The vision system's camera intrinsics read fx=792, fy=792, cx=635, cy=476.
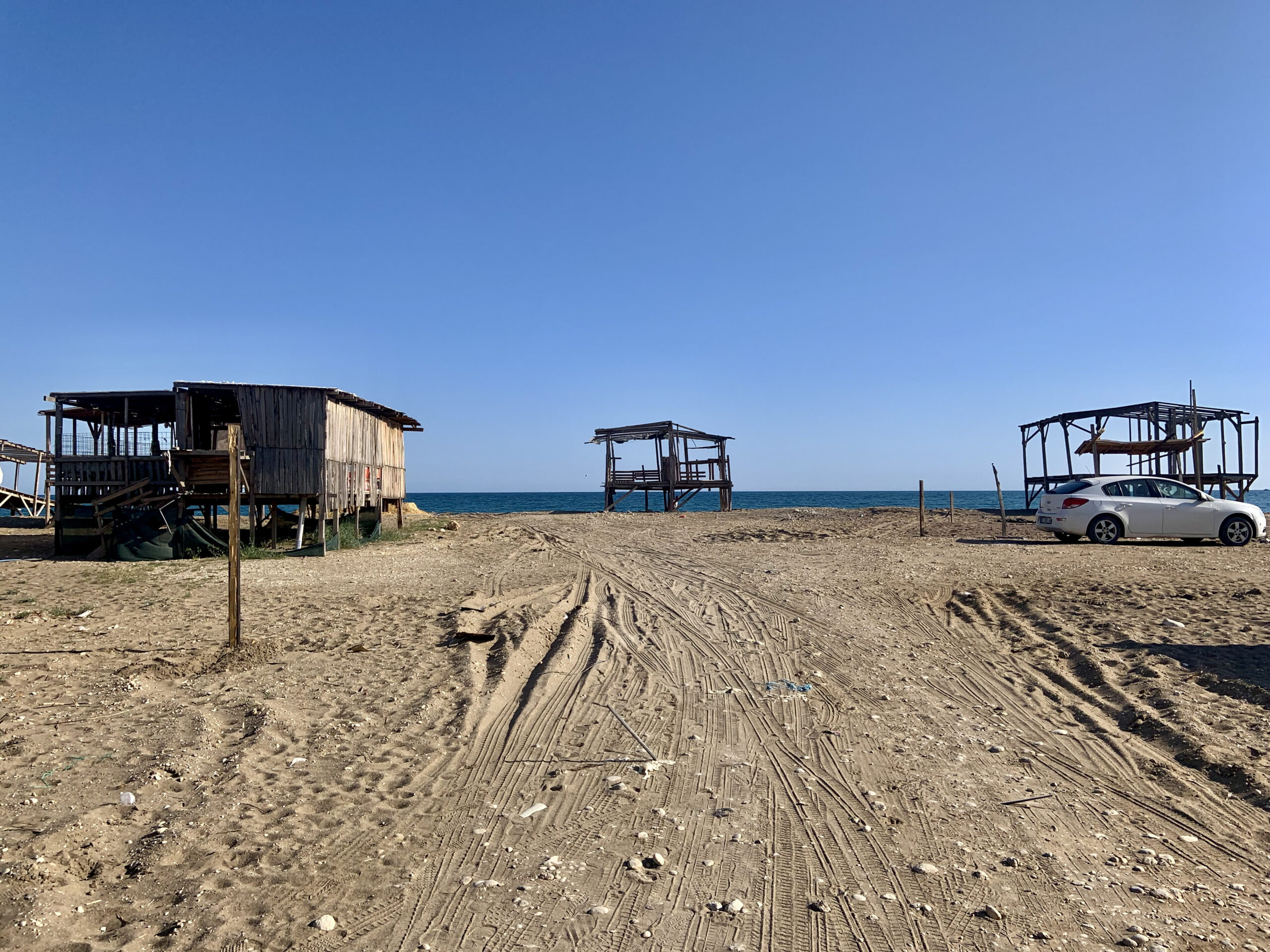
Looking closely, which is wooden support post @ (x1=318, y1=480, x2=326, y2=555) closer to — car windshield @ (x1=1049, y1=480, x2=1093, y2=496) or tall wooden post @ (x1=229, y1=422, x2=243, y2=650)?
tall wooden post @ (x1=229, y1=422, x2=243, y2=650)

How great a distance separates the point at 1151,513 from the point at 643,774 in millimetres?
15557

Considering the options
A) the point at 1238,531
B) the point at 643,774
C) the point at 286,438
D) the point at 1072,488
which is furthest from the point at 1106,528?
the point at 286,438

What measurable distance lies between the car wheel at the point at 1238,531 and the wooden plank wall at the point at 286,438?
19.3 m

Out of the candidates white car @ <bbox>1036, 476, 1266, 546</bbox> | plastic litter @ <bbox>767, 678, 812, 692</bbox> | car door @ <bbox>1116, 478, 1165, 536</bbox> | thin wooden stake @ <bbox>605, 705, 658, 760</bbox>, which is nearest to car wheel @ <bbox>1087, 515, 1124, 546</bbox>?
white car @ <bbox>1036, 476, 1266, 546</bbox>

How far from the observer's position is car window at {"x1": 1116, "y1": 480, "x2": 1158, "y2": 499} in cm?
1661

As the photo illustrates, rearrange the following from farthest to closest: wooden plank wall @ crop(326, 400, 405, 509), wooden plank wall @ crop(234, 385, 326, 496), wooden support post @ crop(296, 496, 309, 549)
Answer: wooden plank wall @ crop(326, 400, 405, 509) < wooden support post @ crop(296, 496, 309, 549) < wooden plank wall @ crop(234, 385, 326, 496)

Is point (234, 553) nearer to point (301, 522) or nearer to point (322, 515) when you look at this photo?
point (322, 515)

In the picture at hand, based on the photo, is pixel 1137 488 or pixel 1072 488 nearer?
pixel 1137 488

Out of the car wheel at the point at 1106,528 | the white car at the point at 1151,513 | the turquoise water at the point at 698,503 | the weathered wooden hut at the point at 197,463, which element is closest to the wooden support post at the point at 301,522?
the weathered wooden hut at the point at 197,463

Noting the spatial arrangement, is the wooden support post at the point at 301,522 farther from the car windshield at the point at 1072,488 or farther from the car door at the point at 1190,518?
the car door at the point at 1190,518

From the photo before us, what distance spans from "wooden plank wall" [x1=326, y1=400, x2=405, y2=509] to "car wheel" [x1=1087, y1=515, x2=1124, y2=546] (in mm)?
16680

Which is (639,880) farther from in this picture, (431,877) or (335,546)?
(335,546)

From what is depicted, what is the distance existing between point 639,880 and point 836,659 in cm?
463

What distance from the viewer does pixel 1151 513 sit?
642 inches
